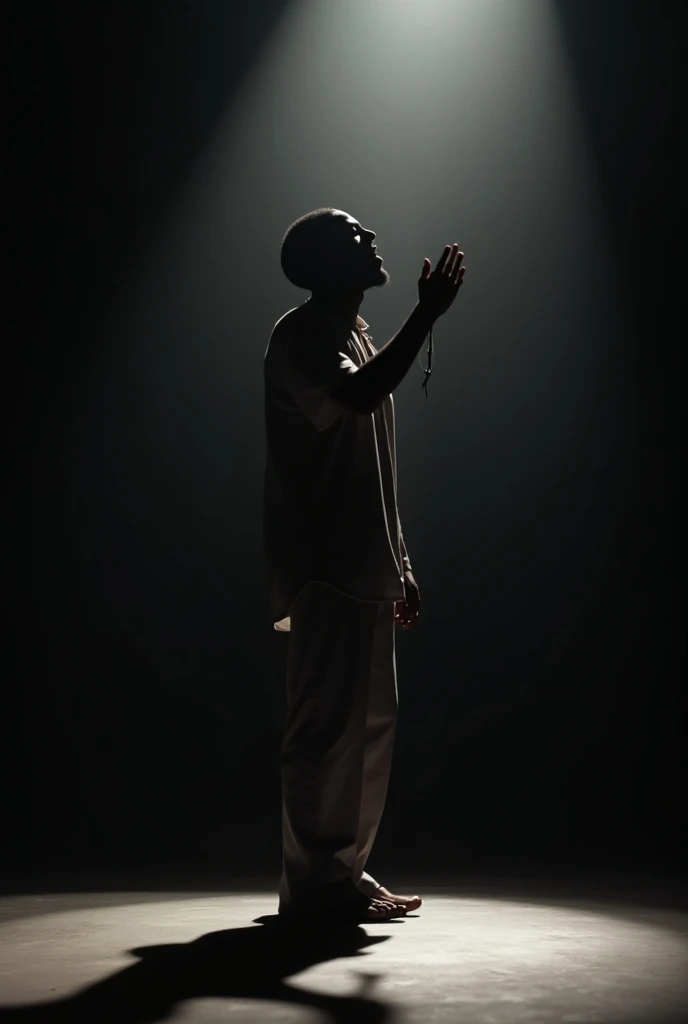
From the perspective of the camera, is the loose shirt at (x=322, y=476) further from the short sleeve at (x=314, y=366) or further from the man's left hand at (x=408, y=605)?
the man's left hand at (x=408, y=605)

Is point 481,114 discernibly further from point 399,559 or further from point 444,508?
point 399,559

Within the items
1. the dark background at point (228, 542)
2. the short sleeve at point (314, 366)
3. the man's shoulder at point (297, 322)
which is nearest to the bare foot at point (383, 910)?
the short sleeve at point (314, 366)

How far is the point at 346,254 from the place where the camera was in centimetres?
251

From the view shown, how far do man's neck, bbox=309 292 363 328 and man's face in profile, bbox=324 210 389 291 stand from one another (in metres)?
0.02

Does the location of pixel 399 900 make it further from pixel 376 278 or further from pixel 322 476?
pixel 376 278

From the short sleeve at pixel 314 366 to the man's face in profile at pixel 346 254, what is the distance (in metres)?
0.11

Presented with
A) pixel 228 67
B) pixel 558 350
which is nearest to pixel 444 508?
pixel 558 350

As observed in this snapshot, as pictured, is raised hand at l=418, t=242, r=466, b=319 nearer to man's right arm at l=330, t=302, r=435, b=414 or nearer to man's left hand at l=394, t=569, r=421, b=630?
man's right arm at l=330, t=302, r=435, b=414

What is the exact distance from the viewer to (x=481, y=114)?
4.26 m

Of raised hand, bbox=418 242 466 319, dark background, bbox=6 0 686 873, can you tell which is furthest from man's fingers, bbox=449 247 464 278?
dark background, bbox=6 0 686 873

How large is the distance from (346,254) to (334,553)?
570mm

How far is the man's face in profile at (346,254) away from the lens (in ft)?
8.24

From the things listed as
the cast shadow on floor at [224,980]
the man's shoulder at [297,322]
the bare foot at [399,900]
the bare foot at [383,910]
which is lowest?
the cast shadow on floor at [224,980]

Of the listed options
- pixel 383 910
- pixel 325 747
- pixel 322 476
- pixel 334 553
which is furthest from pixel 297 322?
pixel 383 910
